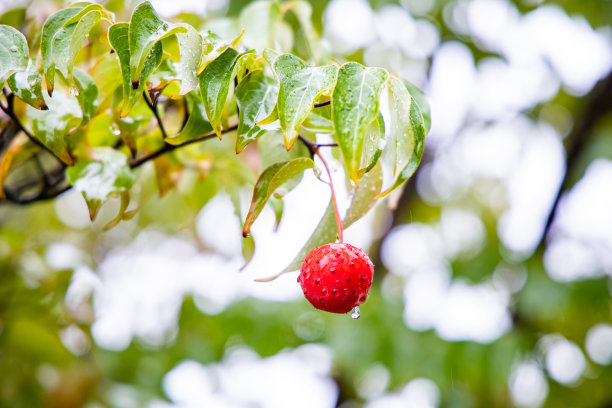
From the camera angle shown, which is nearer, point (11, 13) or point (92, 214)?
point (92, 214)

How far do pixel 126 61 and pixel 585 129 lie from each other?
2.65m

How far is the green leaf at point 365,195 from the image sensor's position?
89cm

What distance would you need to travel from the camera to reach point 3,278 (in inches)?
72.0

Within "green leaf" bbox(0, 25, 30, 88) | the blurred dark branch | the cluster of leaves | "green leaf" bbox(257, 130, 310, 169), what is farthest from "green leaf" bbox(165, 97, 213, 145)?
the blurred dark branch

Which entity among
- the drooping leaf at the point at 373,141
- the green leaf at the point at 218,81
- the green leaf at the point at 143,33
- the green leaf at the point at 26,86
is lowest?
the drooping leaf at the point at 373,141

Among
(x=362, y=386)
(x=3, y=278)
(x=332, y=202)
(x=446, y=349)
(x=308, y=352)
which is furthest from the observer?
(x=362, y=386)

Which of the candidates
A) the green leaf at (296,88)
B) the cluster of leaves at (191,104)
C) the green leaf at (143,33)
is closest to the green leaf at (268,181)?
the cluster of leaves at (191,104)

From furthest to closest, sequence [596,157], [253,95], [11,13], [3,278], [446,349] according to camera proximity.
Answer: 1. [596,157]
2. [446,349]
3. [3,278]
4. [11,13]
5. [253,95]

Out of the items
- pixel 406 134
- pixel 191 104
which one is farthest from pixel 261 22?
pixel 406 134

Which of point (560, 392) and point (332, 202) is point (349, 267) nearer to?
point (332, 202)

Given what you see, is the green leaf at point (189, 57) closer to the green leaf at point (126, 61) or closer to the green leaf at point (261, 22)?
the green leaf at point (126, 61)

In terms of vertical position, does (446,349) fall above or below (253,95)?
below

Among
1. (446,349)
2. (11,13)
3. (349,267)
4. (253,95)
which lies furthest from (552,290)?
(11,13)

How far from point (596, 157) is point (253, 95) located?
2278 millimetres
